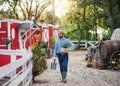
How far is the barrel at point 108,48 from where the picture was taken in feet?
56.6

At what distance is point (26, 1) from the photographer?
50156 mm

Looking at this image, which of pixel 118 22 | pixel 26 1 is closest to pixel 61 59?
pixel 118 22

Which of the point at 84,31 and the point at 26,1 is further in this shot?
the point at 26,1

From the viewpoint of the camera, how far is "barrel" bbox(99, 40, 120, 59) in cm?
1724

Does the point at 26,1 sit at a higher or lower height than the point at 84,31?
higher

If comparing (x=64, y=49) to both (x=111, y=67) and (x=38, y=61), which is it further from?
(x=111, y=67)

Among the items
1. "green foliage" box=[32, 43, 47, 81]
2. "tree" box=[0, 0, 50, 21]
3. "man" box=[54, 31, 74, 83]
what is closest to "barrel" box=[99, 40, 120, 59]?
"man" box=[54, 31, 74, 83]

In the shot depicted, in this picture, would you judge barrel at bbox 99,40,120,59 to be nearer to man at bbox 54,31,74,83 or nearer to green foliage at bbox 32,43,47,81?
man at bbox 54,31,74,83

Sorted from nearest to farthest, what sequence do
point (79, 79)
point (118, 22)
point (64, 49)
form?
point (64, 49) < point (79, 79) < point (118, 22)

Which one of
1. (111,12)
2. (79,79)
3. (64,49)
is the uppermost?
(111,12)

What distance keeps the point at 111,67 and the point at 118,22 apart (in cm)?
381

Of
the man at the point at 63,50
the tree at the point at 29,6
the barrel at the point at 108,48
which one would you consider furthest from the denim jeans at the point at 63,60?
the tree at the point at 29,6

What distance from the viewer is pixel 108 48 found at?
678 inches

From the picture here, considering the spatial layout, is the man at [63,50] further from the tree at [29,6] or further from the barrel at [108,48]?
the tree at [29,6]
